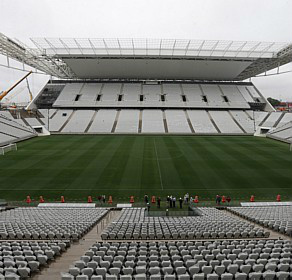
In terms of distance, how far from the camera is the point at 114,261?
579 centimetres

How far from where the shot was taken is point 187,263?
571cm

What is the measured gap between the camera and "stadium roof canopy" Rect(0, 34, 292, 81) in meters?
45.6

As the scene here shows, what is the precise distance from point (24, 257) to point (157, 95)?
6161cm

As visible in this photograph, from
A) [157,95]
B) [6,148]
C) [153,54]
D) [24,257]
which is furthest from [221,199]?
[157,95]

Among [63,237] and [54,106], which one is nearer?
[63,237]

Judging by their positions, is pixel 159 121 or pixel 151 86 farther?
pixel 151 86

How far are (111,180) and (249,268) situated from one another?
17418 mm

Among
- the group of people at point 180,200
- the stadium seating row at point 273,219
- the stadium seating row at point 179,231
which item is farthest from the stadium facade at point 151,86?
the stadium seating row at point 273,219

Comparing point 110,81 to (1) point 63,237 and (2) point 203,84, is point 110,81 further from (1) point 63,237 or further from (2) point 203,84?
(1) point 63,237

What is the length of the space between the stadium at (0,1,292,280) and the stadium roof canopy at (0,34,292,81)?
23 centimetres

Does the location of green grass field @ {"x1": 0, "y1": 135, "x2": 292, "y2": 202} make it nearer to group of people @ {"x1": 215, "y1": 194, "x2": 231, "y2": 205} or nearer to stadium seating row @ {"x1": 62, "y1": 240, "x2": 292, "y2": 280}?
group of people @ {"x1": 215, "y1": 194, "x2": 231, "y2": 205}

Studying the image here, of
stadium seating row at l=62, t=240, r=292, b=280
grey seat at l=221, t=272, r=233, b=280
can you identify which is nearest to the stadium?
stadium seating row at l=62, t=240, r=292, b=280

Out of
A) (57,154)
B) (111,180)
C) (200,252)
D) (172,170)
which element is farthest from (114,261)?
(57,154)

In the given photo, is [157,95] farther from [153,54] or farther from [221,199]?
Answer: [221,199]
